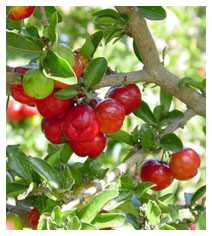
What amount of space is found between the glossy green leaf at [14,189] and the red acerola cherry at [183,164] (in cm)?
37

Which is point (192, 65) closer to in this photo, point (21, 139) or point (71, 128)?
point (21, 139)

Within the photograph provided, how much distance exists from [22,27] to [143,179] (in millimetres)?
454

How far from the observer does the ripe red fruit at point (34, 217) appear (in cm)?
106

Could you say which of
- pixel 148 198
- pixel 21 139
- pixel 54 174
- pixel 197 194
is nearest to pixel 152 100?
pixel 21 139

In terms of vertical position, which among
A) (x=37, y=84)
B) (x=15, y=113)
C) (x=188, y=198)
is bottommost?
(x=15, y=113)

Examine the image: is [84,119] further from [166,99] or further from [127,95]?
[166,99]

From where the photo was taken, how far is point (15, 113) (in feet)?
9.39

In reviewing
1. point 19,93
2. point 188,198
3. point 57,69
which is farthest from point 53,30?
point 188,198

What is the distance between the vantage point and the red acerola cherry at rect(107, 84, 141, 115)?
44.6 inches

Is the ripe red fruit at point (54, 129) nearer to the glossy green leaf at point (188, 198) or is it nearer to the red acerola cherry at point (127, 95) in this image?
the red acerola cherry at point (127, 95)

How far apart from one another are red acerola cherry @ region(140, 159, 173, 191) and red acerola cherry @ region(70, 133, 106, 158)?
18 cm

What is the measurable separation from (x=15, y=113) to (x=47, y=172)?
191cm

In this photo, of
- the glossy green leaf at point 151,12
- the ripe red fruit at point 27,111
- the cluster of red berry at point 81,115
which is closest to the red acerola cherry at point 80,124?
the cluster of red berry at point 81,115

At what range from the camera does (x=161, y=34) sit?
9.57 ft
